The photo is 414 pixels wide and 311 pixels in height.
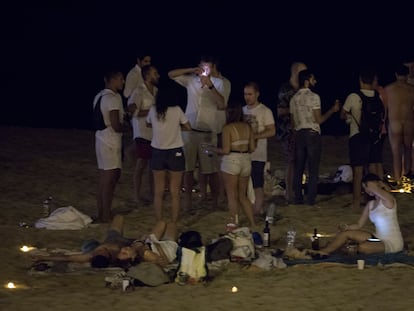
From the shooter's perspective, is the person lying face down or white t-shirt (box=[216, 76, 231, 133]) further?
white t-shirt (box=[216, 76, 231, 133])

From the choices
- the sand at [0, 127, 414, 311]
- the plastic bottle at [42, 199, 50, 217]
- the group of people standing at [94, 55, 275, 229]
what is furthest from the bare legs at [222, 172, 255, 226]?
the plastic bottle at [42, 199, 50, 217]

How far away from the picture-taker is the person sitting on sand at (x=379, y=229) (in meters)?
10.5

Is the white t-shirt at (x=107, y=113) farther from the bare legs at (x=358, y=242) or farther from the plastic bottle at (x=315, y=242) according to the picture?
the bare legs at (x=358, y=242)

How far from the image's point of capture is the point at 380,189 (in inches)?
414

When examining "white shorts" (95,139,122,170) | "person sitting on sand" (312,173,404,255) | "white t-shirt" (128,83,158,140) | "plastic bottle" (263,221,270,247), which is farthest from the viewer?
"white t-shirt" (128,83,158,140)

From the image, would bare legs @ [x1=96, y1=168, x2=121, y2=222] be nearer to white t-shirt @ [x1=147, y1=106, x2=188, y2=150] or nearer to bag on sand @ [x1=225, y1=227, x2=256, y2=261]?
white t-shirt @ [x1=147, y1=106, x2=188, y2=150]

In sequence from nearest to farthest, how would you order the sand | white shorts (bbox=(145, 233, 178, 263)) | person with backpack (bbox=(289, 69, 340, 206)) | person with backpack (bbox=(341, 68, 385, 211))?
the sand → white shorts (bbox=(145, 233, 178, 263)) → person with backpack (bbox=(289, 69, 340, 206)) → person with backpack (bbox=(341, 68, 385, 211))

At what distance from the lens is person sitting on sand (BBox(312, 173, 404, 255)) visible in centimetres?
1051

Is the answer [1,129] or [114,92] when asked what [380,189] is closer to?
[114,92]

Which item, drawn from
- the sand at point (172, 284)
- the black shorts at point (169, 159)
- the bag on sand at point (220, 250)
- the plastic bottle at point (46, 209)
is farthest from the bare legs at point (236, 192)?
the plastic bottle at point (46, 209)

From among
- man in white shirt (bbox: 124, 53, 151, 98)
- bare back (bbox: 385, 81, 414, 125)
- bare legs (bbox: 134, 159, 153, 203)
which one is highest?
man in white shirt (bbox: 124, 53, 151, 98)

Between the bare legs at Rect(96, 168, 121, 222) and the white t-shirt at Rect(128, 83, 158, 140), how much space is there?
90 cm

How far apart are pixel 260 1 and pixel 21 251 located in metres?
21.8

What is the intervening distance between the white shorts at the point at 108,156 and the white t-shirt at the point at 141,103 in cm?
91
